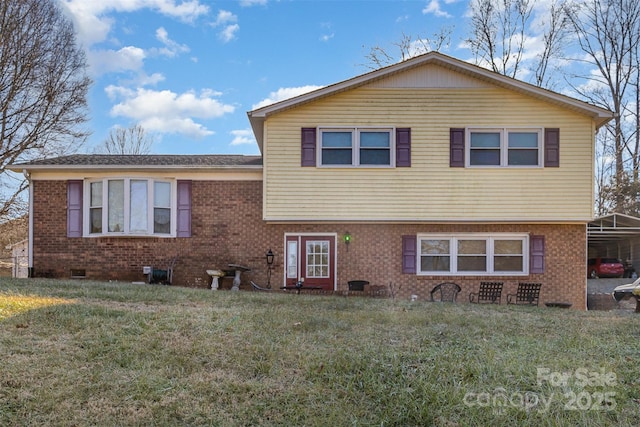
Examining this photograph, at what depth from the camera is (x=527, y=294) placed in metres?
12.7

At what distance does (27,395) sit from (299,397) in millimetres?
2534

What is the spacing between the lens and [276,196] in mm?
13266

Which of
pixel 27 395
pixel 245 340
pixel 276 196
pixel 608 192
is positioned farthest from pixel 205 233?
pixel 608 192

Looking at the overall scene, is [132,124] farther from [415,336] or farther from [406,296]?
[415,336]

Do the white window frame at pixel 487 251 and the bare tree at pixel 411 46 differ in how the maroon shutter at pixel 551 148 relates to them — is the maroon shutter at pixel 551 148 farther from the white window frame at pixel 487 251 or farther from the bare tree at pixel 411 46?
the bare tree at pixel 411 46

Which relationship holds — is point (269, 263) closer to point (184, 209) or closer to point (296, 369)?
point (184, 209)

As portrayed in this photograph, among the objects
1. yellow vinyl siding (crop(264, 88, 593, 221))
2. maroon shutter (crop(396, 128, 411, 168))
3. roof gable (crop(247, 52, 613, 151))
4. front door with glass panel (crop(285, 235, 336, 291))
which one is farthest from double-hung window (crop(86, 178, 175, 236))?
maroon shutter (crop(396, 128, 411, 168))

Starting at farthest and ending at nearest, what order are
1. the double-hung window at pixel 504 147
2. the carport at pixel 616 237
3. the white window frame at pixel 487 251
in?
the carport at pixel 616 237 → the white window frame at pixel 487 251 → the double-hung window at pixel 504 147

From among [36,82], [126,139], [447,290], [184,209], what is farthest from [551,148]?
[126,139]

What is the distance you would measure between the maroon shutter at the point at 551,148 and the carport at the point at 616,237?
313 centimetres

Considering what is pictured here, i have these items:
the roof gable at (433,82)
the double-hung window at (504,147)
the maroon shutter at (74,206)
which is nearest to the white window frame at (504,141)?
the double-hung window at (504,147)

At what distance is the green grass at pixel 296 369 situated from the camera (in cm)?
416

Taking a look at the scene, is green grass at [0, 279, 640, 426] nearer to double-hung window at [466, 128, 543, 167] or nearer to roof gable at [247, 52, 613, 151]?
double-hung window at [466, 128, 543, 167]

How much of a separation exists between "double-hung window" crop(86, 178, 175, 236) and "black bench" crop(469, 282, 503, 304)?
29.4 ft
